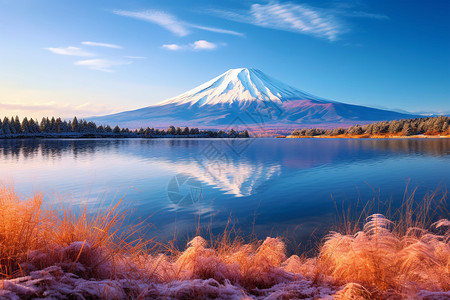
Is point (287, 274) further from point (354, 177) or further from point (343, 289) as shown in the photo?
point (354, 177)

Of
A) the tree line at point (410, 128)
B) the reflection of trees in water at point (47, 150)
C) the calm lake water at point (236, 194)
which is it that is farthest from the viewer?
the tree line at point (410, 128)

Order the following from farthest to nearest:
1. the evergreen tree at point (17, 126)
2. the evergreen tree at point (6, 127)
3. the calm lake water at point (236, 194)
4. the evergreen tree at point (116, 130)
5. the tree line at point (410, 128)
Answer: the evergreen tree at point (116, 130) → the evergreen tree at point (17, 126) → the evergreen tree at point (6, 127) → the tree line at point (410, 128) → the calm lake water at point (236, 194)

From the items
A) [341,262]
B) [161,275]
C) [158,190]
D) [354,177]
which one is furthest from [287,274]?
[354,177]

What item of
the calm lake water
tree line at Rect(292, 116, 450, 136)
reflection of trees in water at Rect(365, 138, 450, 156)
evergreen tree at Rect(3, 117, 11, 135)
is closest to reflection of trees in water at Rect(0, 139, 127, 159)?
the calm lake water

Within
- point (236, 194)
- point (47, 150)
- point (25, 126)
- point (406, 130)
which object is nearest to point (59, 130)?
point (25, 126)

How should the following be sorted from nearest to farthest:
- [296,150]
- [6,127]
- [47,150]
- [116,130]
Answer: [47,150] → [296,150] → [6,127] → [116,130]

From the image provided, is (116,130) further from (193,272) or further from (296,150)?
(193,272)

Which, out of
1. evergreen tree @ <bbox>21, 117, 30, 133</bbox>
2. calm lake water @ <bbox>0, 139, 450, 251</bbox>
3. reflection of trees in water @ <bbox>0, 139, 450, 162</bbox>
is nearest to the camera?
calm lake water @ <bbox>0, 139, 450, 251</bbox>

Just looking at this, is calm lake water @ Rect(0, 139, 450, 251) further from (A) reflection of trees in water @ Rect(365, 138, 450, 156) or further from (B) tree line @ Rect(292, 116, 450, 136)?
(B) tree line @ Rect(292, 116, 450, 136)

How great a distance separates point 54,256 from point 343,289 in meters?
3.31

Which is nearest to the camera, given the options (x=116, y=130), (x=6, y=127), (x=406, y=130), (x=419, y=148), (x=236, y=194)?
(x=236, y=194)

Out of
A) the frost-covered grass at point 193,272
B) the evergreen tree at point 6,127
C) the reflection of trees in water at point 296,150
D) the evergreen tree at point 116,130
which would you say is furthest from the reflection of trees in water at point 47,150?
the evergreen tree at point 116,130

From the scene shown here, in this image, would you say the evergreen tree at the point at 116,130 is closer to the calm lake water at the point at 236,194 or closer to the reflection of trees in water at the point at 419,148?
the reflection of trees in water at the point at 419,148

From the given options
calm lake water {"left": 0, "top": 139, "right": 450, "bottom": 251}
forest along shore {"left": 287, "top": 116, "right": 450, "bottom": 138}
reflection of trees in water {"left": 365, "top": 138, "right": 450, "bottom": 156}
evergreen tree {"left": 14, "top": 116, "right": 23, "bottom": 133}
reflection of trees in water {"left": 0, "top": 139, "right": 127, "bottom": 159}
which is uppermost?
evergreen tree {"left": 14, "top": 116, "right": 23, "bottom": 133}
